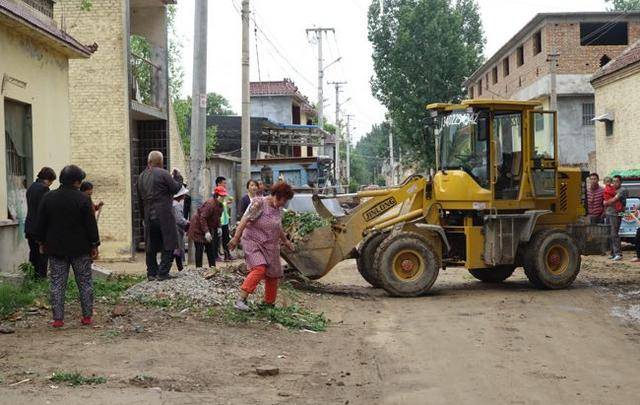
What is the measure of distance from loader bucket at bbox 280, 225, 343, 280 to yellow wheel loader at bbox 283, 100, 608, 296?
0.05ft

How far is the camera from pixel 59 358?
22.6ft

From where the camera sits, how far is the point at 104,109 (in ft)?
65.7

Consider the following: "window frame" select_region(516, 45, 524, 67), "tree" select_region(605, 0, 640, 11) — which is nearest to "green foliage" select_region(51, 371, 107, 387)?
"window frame" select_region(516, 45, 524, 67)

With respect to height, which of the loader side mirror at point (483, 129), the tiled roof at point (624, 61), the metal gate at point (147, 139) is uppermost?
the tiled roof at point (624, 61)

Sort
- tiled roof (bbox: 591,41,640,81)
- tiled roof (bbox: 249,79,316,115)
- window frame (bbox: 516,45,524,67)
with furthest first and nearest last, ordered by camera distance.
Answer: tiled roof (bbox: 249,79,316,115) < window frame (bbox: 516,45,524,67) < tiled roof (bbox: 591,41,640,81)

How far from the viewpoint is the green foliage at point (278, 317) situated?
9344 mm

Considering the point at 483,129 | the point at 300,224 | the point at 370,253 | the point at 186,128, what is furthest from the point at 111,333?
the point at 186,128

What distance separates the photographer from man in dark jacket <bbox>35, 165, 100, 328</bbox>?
8.28m

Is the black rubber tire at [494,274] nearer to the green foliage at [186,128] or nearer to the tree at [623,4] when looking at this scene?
the green foliage at [186,128]

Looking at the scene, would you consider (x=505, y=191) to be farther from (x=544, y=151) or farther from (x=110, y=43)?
(x=110, y=43)

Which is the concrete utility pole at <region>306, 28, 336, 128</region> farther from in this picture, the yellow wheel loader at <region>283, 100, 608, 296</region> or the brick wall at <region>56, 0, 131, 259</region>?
the yellow wheel loader at <region>283, 100, 608, 296</region>

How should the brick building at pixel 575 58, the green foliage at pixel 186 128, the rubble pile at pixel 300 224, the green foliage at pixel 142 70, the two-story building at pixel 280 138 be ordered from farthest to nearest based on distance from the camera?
the brick building at pixel 575 58 → the green foliage at pixel 186 128 → the two-story building at pixel 280 138 → the green foliage at pixel 142 70 → the rubble pile at pixel 300 224

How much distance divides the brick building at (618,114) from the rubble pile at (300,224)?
1803cm

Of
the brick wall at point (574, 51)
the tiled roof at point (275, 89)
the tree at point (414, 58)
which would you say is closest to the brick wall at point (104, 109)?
the brick wall at point (574, 51)
